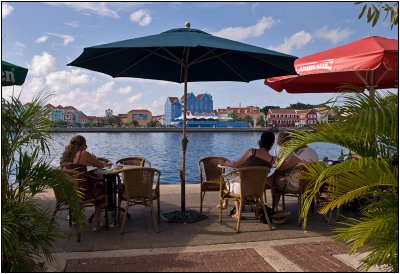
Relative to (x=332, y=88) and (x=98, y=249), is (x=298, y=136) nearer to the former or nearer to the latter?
(x=98, y=249)

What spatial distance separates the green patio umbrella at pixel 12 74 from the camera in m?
4.79

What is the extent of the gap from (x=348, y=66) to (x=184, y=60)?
207 centimetres

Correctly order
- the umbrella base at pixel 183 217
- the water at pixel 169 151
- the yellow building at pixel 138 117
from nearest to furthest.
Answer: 1. the water at pixel 169 151
2. the umbrella base at pixel 183 217
3. the yellow building at pixel 138 117

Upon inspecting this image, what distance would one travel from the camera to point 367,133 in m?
2.28

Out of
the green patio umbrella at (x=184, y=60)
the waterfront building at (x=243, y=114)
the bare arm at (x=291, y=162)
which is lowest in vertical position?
the bare arm at (x=291, y=162)

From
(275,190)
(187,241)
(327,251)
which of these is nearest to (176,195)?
(275,190)

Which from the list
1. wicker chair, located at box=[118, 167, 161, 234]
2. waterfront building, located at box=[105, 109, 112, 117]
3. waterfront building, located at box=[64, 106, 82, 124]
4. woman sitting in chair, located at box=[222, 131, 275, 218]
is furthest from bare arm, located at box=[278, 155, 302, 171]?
waterfront building, located at box=[105, 109, 112, 117]

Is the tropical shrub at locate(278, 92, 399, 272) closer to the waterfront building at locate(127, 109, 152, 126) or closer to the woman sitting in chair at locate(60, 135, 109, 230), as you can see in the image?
the woman sitting in chair at locate(60, 135, 109, 230)

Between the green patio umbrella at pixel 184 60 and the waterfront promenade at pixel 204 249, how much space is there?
2.08 feet

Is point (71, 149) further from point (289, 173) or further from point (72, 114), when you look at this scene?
point (72, 114)

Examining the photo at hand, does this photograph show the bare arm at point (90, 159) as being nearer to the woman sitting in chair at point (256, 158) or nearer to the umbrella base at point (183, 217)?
the umbrella base at point (183, 217)

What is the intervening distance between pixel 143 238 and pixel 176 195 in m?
2.42

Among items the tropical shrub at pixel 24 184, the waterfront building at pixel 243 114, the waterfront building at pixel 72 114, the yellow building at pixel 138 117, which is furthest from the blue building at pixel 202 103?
the tropical shrub at pixel 24 184

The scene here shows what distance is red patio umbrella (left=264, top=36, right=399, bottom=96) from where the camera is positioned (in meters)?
4.31
